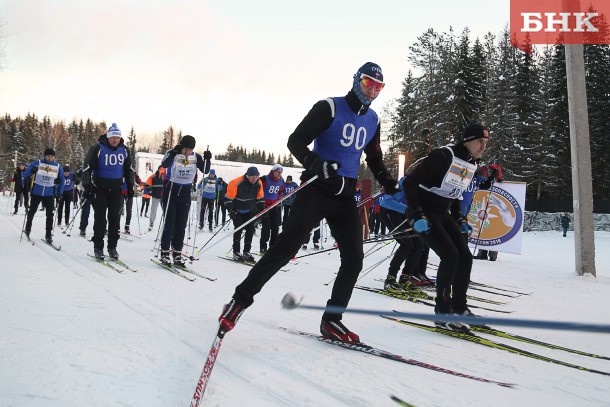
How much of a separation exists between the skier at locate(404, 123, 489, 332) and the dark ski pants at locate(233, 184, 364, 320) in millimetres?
800

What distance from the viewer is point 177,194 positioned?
22.6 ft

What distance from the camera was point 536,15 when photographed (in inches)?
475

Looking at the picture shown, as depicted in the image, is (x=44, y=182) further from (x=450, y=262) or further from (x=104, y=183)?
(x=450, y=262)

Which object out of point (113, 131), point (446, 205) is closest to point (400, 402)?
point (446, 205)

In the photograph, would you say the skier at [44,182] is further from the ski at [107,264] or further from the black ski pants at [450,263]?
the black ski pants at [450,263]

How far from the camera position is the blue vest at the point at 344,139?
312cm

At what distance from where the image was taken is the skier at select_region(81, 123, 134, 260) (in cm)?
675

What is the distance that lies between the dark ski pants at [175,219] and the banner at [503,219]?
6.73 m

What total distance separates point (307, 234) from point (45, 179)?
8.39 m

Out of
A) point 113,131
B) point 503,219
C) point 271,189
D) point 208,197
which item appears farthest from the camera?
point 208,197

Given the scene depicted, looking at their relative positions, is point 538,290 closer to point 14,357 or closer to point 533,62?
point 14,357

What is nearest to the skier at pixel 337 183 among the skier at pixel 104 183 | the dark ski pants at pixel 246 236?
the skier at pixel 104 183

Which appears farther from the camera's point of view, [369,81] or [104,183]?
[104,183]

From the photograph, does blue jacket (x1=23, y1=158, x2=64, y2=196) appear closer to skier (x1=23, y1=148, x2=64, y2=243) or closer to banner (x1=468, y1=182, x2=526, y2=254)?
skier (x1=23, y1=148, x2=64, y2=243)
